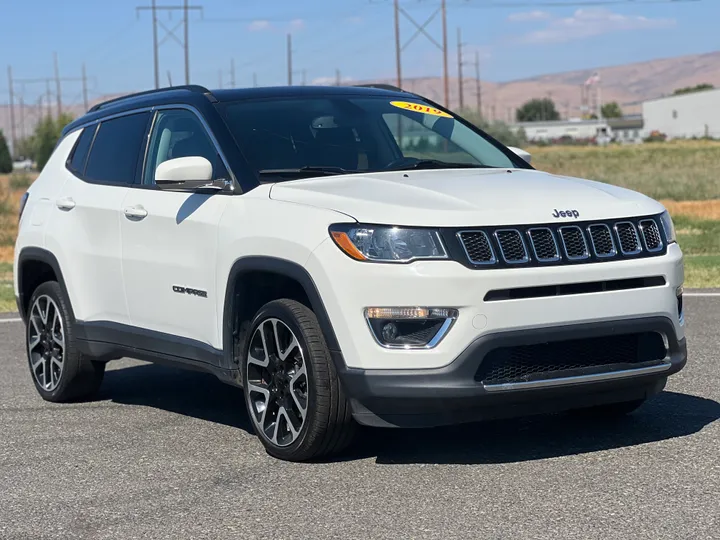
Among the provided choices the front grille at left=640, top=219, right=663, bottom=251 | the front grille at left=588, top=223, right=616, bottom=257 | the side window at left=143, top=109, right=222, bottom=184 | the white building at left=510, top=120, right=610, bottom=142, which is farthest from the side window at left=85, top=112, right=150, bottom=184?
the white building at left=510, top=120, right=610, bottom=142

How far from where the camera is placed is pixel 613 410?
633 centimetres

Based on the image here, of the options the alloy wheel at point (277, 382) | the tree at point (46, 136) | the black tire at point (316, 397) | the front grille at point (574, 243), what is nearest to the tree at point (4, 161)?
the tree at point (46, 136)

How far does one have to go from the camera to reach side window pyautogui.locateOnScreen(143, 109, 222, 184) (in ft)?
21.1

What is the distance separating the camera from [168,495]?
5219 millimetres

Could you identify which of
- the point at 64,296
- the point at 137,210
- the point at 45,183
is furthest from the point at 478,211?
the point at 45,183

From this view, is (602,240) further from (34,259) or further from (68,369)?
(34,259)

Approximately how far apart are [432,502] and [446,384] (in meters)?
0.52

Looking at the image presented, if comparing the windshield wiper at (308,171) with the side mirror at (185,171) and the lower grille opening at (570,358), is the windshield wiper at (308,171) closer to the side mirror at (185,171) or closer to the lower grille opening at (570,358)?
the side mirror at (185,171)

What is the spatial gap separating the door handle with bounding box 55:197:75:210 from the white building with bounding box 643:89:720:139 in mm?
132387

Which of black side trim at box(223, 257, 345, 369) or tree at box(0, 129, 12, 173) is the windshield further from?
tree at box(0, 129, 12, 173)

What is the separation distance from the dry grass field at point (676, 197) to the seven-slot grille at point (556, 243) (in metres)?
7.81

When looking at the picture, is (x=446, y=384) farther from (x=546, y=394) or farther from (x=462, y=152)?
(x=462, y=152)

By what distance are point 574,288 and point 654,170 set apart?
55.9m

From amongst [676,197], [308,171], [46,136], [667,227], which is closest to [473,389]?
[667,227]
